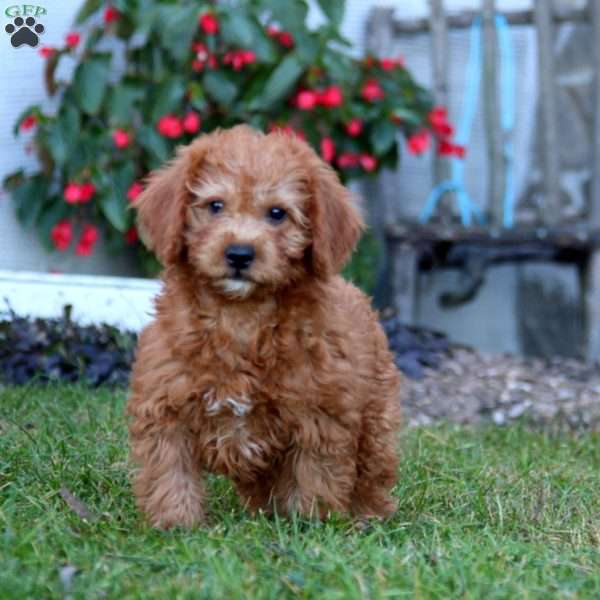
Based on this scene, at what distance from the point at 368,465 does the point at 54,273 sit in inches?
152

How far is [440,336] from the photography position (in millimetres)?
8547

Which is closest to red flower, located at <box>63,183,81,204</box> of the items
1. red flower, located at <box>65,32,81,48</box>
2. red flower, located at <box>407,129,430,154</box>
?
red flower, located at <box>65,32,81,48</box>

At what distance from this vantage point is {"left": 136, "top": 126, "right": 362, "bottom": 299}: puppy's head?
4.20m

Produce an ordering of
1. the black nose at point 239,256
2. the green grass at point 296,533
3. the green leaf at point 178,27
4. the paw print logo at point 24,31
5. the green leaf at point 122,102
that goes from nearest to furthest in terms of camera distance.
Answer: the green grass at point 296,533, the black nose at point 239,256, the paw print logo at point 24,31, the green leaf at point 178,27, the green leaf at point 122,102

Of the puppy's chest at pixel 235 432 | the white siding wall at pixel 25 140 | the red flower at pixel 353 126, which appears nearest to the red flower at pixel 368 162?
the red flower at pixel 353 126

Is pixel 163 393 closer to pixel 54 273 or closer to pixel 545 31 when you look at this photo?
pixel 54 273

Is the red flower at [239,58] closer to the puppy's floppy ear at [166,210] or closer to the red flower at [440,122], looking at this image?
the red flower at [440,122]

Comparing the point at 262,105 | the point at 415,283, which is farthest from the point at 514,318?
the point at 262,105

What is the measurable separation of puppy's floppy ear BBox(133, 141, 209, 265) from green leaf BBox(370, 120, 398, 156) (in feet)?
12.6

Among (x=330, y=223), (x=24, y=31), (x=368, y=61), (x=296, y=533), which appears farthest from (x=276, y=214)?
(x=368, y=61)

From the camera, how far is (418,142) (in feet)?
27.7

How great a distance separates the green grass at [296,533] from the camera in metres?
3.59

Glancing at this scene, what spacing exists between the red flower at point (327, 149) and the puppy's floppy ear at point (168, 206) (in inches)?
139

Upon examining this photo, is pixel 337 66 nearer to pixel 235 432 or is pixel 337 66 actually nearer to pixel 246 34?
pixel 246 34
